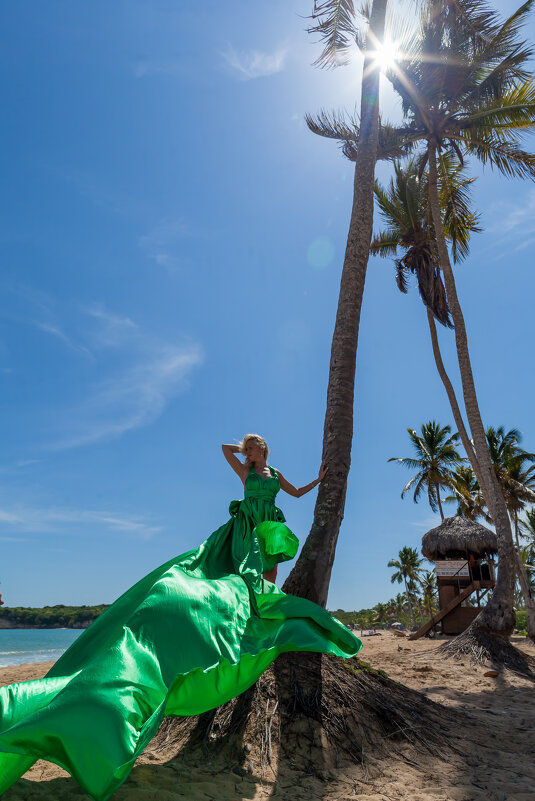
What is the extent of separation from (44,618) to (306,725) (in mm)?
98235

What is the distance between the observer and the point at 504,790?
3086 mm

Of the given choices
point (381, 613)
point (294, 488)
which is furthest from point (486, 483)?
point (381, 613)

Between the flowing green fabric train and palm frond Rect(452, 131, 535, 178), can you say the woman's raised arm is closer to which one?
the flowing green fabric train

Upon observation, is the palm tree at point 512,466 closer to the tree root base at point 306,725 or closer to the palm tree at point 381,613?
the tree root base at point 306,725

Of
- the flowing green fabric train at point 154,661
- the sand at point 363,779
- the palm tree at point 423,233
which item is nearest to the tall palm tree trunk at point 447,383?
the palm tree at point 423,233

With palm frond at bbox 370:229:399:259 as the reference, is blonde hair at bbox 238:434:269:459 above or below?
below

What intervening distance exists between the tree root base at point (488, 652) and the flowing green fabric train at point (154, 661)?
247 inches

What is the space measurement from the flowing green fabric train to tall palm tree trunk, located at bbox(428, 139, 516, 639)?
288 inches

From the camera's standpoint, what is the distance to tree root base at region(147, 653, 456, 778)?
329 centimetres

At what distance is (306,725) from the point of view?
352cm

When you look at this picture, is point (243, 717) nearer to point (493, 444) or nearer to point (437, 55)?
point (437, 55)

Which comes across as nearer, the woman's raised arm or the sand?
the sand

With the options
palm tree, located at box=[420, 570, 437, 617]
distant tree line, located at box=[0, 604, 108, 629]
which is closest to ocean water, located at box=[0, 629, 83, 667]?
distant tree line, located at box=[0, 604, 108, 629]

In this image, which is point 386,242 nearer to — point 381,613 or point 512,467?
→ point 512,467
